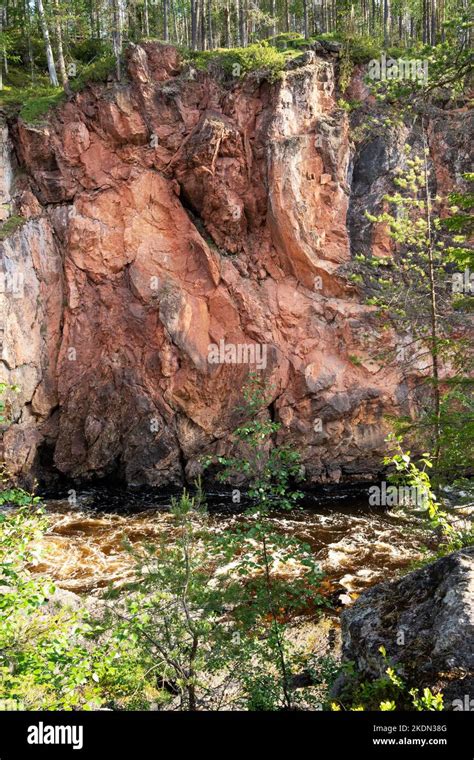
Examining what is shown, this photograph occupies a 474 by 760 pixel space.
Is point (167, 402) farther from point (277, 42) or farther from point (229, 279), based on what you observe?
point (277, 42)

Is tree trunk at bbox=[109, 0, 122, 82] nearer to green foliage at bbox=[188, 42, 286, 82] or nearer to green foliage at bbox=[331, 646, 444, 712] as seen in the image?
green foliage at bbox=[188, 42, 286, 82]

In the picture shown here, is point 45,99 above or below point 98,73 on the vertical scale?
below

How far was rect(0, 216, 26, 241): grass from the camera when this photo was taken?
1797cm

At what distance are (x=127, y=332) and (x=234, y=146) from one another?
857 cm

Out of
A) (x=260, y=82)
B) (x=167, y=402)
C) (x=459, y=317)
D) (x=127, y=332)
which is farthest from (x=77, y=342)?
(x=459, y=317)

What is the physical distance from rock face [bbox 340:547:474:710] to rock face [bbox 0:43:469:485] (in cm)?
1306

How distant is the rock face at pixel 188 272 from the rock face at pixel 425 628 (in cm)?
1306

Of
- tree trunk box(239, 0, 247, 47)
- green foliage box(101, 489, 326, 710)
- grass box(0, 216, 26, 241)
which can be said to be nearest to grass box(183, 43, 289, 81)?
tree trunk box(239, 0, 247, 47)

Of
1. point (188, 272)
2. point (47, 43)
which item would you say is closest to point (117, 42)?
point (47, 43)

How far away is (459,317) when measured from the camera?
56.4 ft

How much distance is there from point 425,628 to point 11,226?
19490 millimetres

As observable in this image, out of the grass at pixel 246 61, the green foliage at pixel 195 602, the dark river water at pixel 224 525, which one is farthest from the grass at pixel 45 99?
the green foliage at pixel 195 602

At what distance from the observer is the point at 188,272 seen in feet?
62.0

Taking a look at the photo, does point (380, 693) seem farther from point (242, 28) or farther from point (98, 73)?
point (242, 28)
